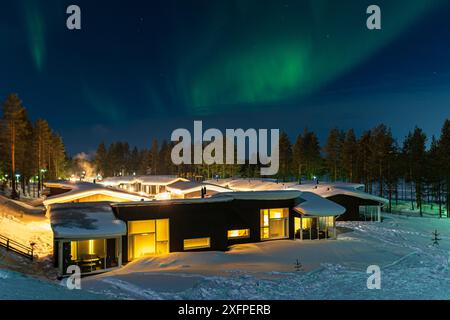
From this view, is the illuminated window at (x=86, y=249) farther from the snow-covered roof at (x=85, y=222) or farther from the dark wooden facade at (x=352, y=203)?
the dark wooden facade at (x=352, y=203)

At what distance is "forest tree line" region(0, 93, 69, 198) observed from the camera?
39125mm

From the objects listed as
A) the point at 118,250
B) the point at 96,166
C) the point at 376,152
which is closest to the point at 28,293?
the point at 118,250

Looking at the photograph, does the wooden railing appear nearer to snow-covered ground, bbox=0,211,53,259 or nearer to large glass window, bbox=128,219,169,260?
snow-covered ground, bbox=0,211,53,259

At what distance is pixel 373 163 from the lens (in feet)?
173

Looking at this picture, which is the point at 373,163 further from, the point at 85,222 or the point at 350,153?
the point at 85,222

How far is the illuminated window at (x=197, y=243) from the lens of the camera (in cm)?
1962

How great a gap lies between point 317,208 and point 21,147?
3711 centimetres

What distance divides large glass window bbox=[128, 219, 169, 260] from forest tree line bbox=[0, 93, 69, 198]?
87.7 feet

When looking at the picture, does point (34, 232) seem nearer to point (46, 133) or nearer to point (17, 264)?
point (17, 264)

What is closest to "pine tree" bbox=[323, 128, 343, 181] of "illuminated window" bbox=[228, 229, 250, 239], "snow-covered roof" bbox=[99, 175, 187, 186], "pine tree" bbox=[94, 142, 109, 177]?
"snow-covered roof" bbox=[99, 175, 187, 186]

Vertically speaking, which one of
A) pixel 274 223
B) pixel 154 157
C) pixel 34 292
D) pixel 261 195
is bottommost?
pixel 274 223

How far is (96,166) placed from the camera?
107 metres

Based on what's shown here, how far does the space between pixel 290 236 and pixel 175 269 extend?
11.6 m

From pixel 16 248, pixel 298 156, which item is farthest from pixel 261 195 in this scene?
pixel 298 156
